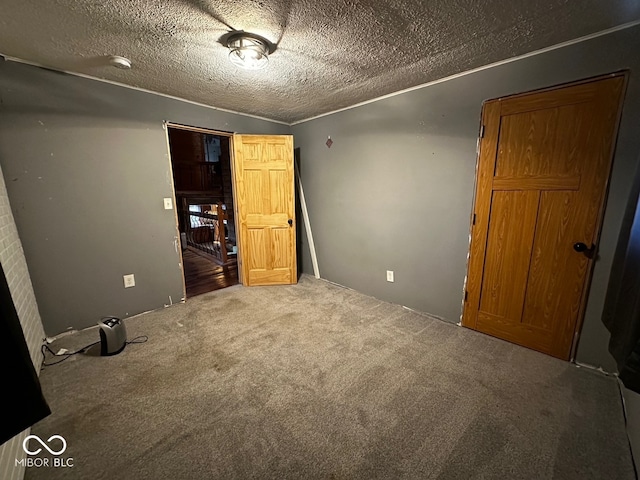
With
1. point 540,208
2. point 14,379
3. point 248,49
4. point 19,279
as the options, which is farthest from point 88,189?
point 540,208

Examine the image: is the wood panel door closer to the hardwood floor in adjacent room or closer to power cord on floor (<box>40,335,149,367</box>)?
power cord on floor (<box>40,335,149,367</box>)

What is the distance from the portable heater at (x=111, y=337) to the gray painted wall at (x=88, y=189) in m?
0.61

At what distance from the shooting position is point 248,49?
1769 millimetres

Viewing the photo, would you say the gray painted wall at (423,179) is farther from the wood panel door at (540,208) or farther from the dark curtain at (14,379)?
the dark curtain at (14,379)

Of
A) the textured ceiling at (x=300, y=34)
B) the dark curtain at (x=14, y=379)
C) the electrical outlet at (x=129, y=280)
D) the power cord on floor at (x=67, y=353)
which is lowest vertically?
the power cord on floor at (x=67, y=353)

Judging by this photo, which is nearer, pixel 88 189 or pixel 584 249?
pixel 584 249

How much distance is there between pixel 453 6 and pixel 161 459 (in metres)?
2.82

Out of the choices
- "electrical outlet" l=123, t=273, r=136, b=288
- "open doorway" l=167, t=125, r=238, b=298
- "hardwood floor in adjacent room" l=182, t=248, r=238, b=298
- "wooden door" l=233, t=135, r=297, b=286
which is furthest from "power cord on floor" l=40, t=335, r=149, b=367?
"open doorway" l=167, t=125, r=238, b=298

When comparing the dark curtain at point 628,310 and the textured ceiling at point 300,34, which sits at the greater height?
the textured ceiling at point 300,34

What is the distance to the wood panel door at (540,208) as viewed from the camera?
5.78 feet

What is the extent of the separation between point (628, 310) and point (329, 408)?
1502 mm

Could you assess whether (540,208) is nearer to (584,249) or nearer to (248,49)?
(584,249)

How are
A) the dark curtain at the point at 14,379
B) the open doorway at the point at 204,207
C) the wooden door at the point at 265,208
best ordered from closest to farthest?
the dark curtain at the point at 14,379 < the wooden door at the point at 265,208 < the open doorway at the point at 204,207

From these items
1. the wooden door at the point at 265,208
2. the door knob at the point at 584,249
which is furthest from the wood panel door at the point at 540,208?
the wooden door at the point at 265,208
